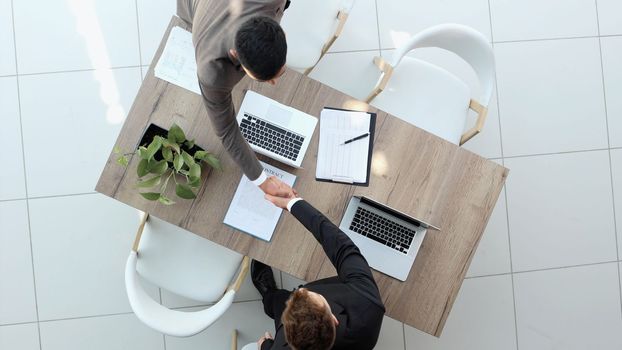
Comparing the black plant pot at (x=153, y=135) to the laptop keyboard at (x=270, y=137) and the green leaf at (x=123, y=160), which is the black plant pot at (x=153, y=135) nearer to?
the green leaf at (x=123, y=160)

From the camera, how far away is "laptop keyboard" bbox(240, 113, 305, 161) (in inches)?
85.6

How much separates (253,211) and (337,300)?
20.0 inches

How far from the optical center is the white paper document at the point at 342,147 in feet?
7.33

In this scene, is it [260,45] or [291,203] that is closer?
[260,45]

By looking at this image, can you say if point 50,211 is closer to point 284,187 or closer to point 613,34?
point 284,187

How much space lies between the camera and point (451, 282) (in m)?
2.28

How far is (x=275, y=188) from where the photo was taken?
2113mm

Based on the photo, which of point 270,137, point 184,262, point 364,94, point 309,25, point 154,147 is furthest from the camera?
point 364,94

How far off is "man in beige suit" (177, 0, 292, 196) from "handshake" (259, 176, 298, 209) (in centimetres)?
9

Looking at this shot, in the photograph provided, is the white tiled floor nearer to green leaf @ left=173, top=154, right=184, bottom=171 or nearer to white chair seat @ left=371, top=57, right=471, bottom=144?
white chair seat @ left=371, top=57, right=471, bottom=144

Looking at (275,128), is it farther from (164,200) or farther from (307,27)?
(307,27)

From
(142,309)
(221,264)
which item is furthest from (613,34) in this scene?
(142,309)

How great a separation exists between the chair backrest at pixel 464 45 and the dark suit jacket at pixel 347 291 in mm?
955

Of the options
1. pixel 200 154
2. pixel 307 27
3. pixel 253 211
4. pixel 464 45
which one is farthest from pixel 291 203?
pixel 464 45
